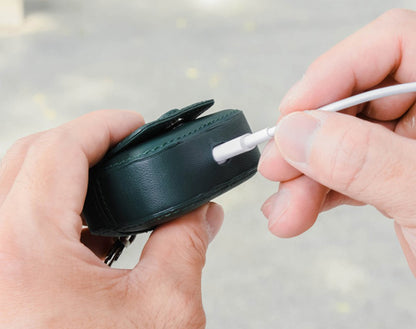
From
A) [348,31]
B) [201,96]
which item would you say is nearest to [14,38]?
[201,96]

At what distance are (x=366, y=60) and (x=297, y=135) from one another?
0.29 m

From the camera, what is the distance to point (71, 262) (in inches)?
27.6

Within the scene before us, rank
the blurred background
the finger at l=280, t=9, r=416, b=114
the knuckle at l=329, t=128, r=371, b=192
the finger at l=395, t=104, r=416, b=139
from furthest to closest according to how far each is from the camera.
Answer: the blurred background → the finger at l=395, t=104, r=416, b=139 → the finger at l=280, t=9, r=416, b=114 → the knuckle at l=329, t=128, r=371, b=192

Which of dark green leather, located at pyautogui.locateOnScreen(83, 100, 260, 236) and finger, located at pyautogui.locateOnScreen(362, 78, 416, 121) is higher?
dark green leather, located at pyautogui.locateOnScreen(83, 100, 260, 236)

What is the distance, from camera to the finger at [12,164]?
84 cm

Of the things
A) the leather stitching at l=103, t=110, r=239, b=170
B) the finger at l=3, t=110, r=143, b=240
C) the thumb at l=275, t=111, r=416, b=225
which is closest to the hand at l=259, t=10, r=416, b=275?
the thumb at l=275, t=111, r=416, b=225

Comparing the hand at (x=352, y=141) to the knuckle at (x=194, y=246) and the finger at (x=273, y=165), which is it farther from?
the knuckle at (x=194, y=246)

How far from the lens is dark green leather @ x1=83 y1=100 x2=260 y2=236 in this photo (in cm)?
77

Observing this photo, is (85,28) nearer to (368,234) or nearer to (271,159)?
(368,234)

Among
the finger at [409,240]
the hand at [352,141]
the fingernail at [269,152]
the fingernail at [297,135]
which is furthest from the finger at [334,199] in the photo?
the fingernail at [297,135]

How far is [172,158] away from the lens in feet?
2.52

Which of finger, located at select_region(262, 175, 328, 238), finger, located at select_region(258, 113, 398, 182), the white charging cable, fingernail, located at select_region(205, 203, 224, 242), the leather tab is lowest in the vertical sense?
finger, located at select_region(262, 175, 328, 238)

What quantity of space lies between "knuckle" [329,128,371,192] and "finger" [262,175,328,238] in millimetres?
224

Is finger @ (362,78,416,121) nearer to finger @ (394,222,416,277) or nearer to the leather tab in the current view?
finger @ (394,222,416,277)
